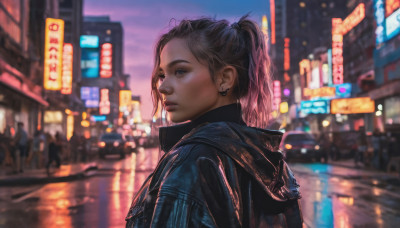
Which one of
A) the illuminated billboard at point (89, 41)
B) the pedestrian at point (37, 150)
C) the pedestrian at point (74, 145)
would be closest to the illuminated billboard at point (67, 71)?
the pedestrian at point (74, 145)

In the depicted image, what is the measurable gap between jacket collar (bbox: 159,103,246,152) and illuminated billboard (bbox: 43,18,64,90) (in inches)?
1151

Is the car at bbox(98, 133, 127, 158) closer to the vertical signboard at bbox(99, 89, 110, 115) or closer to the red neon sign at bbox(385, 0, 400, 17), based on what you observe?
the red neon sign at bbox(385, 0, 400, 17)

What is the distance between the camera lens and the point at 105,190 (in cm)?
1255

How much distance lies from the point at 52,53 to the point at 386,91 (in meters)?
20.3

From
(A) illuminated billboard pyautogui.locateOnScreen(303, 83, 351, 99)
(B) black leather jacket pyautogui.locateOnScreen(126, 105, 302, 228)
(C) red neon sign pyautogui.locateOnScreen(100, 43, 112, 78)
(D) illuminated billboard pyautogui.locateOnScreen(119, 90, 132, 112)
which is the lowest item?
(B) black leather jacket pyautogui.locateOnScreen(126, 105, 302, 228)

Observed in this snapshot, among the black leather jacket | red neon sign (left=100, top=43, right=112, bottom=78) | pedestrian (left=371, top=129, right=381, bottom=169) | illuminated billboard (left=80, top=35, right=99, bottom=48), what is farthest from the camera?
illuminated billboard (left=80, top=35, right=99, bottom=48)

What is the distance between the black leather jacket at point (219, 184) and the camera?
1282 millimetres

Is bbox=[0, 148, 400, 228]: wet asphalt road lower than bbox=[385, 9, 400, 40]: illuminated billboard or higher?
lower

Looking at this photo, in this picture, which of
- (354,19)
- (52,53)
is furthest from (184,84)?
(354,19)

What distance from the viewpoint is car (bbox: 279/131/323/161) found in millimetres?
27062

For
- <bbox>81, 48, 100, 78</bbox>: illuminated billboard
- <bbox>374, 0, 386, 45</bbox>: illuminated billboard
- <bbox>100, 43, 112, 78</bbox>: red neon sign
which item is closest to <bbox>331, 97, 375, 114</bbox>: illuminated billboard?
<bbox>374, 0, 386, 45</bbox>: illuminated billboard

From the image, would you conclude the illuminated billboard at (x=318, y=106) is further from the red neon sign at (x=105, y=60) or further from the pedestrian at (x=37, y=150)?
the pedestrian at (x=37, y=150)

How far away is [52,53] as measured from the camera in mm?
29469

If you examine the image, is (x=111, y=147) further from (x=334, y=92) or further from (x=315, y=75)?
(x=315, y=75)
